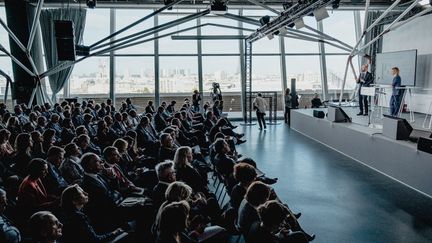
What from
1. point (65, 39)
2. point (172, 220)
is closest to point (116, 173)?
point (172, 220)

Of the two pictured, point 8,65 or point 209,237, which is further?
point 8,65

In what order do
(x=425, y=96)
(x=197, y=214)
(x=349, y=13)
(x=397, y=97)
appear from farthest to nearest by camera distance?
(x=349, y=13) → (x=425, y=96) → (x=397, y=97) → (x=197, y=214)

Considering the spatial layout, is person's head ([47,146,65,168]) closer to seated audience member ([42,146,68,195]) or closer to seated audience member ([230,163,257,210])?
seated audience member ([42,146,68,195])

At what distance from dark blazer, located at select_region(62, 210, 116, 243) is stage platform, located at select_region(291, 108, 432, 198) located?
549 cm

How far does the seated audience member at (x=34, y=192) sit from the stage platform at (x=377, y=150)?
227 inches

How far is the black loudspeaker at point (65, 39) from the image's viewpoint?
936 centimetres

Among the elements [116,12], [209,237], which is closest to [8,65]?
[116,12]

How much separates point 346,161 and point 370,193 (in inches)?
90.2

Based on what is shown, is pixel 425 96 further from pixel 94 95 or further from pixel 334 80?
pixel 94 95

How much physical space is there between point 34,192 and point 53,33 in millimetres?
11911

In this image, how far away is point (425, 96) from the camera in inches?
476

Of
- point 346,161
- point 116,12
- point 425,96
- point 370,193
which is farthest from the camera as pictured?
point 116,12

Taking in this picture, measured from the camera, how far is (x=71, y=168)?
4.58 metres

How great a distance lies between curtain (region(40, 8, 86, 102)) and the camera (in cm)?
1380
